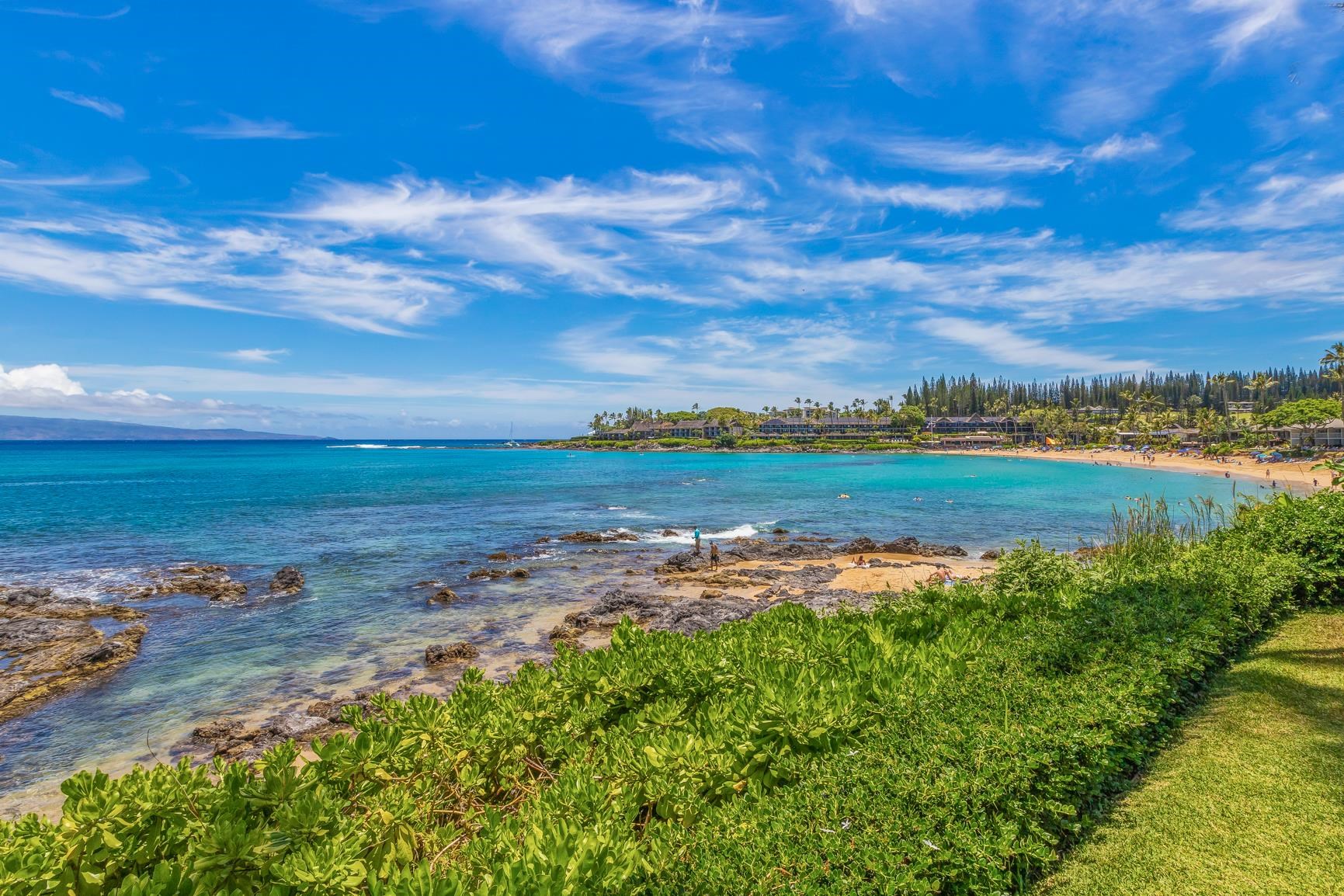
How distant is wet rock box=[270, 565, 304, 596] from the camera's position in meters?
22.2

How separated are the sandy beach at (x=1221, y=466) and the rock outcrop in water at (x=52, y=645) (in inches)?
1937

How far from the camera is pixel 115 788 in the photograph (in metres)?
3.22

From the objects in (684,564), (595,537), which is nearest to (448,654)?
(684,564)

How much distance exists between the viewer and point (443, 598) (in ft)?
68.3

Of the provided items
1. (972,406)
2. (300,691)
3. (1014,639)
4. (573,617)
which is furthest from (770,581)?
(972,406)

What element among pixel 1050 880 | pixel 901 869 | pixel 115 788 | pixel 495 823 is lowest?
pixel 1050 880

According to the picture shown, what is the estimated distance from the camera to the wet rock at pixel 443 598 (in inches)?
814

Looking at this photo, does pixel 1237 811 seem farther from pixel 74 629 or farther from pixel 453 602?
pixel 74 629

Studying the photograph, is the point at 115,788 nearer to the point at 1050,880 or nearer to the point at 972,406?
the point at 1050,880

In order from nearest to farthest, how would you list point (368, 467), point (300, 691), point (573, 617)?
1. point (300, 691)
2. point (573, 617)
3. point (368, 467)

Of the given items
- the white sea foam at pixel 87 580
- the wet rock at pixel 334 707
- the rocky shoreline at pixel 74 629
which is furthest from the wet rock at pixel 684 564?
the white sea foam at pixel 87 580

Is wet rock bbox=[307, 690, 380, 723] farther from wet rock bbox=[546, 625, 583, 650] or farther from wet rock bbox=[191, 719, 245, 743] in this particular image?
wet rock bbox=[546, 625, 583, 650]

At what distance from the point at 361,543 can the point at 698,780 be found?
3244cm

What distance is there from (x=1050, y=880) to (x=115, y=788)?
5633 mm
